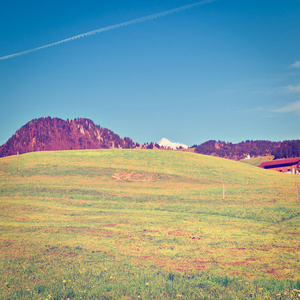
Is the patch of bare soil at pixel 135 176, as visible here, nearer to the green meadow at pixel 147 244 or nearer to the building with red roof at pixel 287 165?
the green meadow at pixel 147 244

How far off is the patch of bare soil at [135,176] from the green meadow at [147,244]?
676 inches

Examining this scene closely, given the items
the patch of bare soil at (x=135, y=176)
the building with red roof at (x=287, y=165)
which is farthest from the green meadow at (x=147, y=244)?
the building with red roof at (x=287, y=165)

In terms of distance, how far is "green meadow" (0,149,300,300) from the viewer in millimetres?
12055

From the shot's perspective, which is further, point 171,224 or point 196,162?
point 196,162

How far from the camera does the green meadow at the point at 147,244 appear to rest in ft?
39.5

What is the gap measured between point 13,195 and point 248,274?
143 feet

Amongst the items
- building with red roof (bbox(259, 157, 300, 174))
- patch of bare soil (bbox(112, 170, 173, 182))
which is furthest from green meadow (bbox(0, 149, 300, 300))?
building with red roof (bbox(259, 157, 300, 174))

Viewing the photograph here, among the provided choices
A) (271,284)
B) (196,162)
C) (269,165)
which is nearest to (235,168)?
(196,162)

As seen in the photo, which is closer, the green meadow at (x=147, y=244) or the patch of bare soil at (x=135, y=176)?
the green meadow at (x=147, y=244)

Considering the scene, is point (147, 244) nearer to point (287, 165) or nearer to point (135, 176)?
point (135, 176)

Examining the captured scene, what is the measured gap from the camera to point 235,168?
9606 centimetres

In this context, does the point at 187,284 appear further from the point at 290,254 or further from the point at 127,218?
the point at 127,218

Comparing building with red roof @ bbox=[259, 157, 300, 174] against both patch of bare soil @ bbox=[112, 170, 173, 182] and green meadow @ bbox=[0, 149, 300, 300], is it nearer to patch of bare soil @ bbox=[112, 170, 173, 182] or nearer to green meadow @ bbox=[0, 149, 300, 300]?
patch of bare soil @ bbox=[112, 170, 173, 182]

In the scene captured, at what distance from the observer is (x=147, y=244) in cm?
2036
